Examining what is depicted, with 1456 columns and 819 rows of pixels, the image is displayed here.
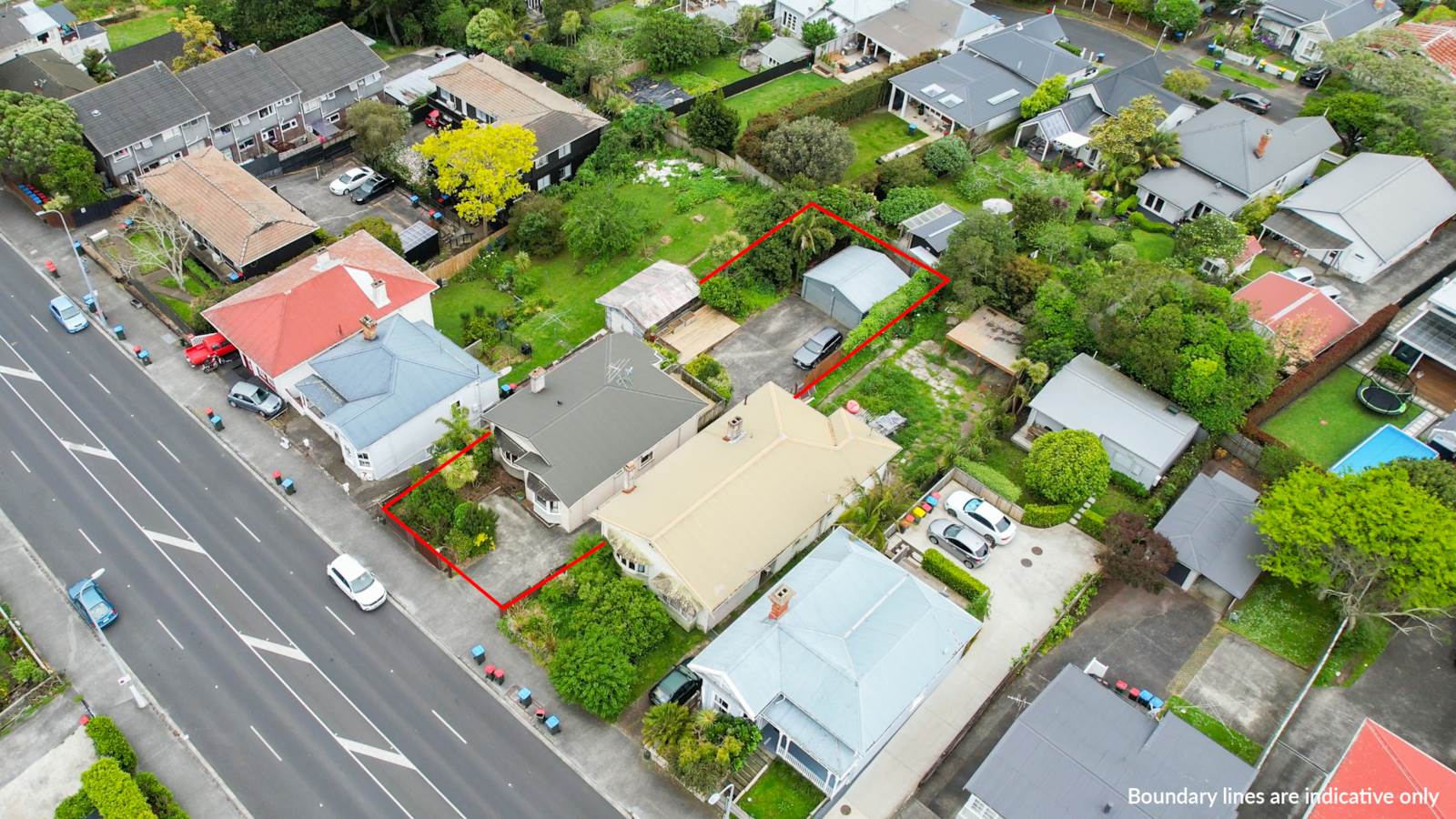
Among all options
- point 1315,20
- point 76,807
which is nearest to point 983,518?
point 76,807

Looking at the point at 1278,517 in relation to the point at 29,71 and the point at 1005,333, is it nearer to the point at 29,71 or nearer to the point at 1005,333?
the point at 1005,333

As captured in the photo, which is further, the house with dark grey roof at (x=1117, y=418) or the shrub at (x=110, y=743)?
the house with dark grey roof at (x=1117, y=418)

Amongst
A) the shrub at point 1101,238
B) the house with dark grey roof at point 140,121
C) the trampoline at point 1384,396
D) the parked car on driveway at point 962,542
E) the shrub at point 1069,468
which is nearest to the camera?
the parked car on driveway at point 962,542

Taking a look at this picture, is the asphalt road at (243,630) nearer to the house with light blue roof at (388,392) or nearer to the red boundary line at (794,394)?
the red boundary line at (794,394)

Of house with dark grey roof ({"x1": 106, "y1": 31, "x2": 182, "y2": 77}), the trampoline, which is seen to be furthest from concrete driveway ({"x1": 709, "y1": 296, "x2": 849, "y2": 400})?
house with dark grey roof ({"x1": 106, "y1": 31, "x2": 182, "y2": 77})

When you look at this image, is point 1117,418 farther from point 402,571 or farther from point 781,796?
point 402,571

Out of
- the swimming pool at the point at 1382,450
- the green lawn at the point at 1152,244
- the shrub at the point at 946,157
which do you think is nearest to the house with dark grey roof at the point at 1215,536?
the swimming pool at the point at 1382,450
